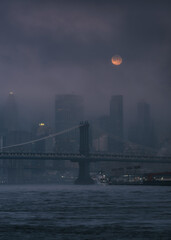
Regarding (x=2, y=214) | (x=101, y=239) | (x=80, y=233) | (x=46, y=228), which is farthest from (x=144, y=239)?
(x=2, y=214)

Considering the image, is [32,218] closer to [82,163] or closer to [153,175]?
[153,175]

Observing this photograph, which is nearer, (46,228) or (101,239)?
(101,239)

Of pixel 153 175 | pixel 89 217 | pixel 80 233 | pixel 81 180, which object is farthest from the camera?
pixel 81 180

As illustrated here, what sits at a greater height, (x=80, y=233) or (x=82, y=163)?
(x=82, y=163)

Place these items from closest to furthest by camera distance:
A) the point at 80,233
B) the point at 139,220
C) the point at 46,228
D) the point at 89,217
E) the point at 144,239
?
the point at 144,239 → the point at 80,233 → the point at 46,228 → the point at 139,220 → the point at 89,217

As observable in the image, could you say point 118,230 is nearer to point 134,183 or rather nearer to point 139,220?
point 139,220

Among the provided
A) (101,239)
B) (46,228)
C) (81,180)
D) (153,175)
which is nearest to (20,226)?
(46,228)

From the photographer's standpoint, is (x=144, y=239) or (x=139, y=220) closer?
(x=144, y=239)

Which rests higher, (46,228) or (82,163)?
(82,163)

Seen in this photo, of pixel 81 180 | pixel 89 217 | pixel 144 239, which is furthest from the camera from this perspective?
pixel 81 180
